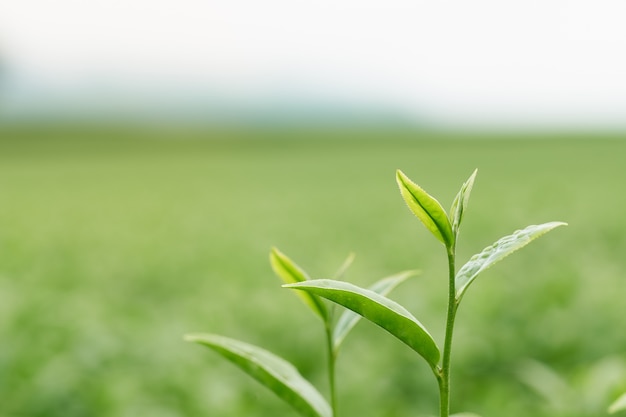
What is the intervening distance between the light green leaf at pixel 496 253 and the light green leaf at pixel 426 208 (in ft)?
0.11

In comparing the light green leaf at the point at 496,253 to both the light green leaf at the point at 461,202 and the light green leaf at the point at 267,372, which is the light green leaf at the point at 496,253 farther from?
the light green leaf at the point at 267,372

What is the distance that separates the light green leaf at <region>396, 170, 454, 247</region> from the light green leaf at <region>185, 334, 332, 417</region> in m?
0.25

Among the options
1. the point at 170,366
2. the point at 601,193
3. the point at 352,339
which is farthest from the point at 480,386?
the point at 601,193

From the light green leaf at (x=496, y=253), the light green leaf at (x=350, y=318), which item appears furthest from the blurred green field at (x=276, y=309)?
the light green leaf at (x=496, y=253)

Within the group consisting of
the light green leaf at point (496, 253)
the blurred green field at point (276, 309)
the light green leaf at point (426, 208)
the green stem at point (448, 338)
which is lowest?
the green stem at point (448, 338)

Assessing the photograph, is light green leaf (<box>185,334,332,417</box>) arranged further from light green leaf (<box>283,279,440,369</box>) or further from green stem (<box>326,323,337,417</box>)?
light green leaf (<box>283,279,440,369</box>)

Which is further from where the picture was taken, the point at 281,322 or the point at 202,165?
the point at 202,165

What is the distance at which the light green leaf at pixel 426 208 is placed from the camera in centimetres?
66

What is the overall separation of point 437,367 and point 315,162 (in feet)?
112

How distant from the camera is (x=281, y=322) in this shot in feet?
10.6

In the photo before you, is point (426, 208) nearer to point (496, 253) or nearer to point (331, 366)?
point (496, 253)

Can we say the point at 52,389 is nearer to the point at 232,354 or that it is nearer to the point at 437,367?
the point at 232,354

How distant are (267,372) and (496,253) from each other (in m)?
0.29

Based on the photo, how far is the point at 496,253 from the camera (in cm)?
67
